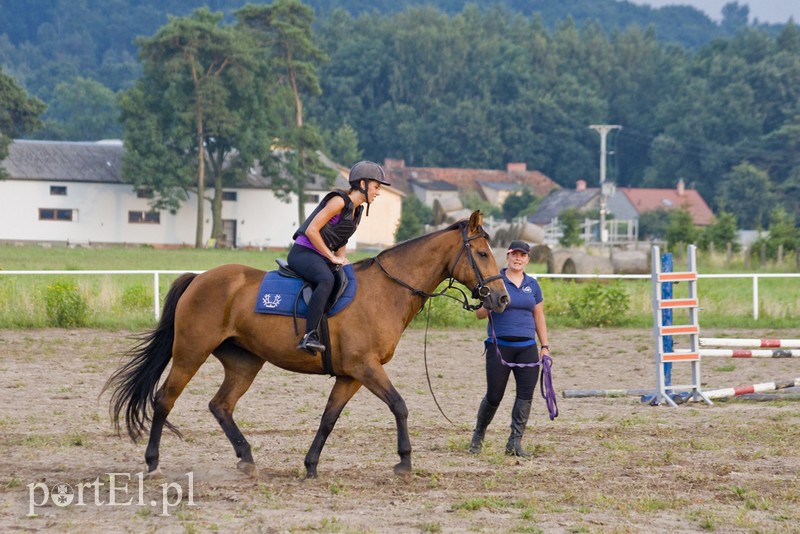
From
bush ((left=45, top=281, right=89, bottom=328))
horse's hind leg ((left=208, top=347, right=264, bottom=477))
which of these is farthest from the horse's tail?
bush ((left=45, top=281, right=89, bottom=328))

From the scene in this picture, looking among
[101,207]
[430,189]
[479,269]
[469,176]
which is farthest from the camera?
[469,176]

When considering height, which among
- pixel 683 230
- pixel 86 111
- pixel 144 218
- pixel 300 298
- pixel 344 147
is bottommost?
pixel 300 298

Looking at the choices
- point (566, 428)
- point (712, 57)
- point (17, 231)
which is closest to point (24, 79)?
point (712, 57)

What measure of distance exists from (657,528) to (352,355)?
2.57 m

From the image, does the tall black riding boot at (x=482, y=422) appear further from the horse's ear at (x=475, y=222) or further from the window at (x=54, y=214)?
the window at (x=54, y=214)

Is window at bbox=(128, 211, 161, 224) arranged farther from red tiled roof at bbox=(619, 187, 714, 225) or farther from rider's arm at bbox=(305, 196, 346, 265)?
rider's arm at bbox=(305, 196, 346, 265)

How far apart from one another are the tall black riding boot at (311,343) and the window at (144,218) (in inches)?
2529

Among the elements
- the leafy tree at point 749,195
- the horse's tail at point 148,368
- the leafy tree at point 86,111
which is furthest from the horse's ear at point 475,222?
the leafy tree at point 86,111

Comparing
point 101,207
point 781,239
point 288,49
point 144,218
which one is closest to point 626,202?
point 288,49

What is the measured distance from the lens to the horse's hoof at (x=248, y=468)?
872 centimetres

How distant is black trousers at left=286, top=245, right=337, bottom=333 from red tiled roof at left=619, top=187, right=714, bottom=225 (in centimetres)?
8563

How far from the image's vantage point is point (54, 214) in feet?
230

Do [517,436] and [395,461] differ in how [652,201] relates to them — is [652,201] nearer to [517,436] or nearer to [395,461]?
[517,436]

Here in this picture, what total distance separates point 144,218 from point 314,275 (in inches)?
2537
